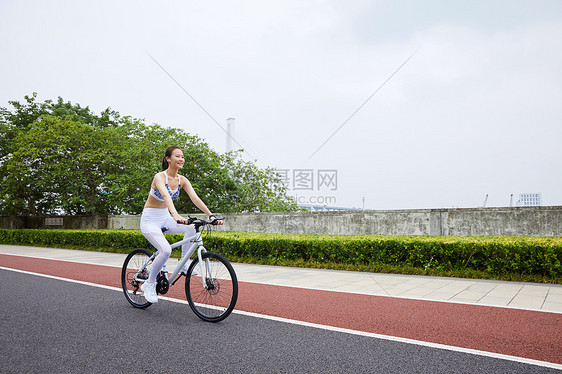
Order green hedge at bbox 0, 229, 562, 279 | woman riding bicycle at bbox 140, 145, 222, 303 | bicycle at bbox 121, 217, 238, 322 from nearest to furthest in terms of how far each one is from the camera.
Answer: bicycle at bbox 121, 217, 238, 322 → woman riding bicycle at bbox 140, 145, 222, 303 → green hedge at bbox 0, 229, 562, 279

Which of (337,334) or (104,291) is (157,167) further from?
(337,334)

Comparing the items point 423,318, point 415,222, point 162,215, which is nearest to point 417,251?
point 415,222

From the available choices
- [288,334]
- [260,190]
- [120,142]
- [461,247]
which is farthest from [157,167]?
[288,334]

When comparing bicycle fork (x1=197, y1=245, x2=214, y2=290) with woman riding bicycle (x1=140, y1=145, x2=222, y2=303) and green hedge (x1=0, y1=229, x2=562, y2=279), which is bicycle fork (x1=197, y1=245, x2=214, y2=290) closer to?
woman riding bicycle (x1=140, y1=145, x2=222, y2=303)

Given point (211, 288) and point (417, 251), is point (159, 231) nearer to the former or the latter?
point (211, 288)

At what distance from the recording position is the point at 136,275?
5.49 meters

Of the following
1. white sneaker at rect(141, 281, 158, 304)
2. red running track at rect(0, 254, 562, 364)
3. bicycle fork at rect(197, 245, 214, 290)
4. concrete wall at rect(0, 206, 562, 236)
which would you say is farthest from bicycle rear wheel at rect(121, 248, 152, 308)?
concrete wall at rect(0, 206, 562, 236)

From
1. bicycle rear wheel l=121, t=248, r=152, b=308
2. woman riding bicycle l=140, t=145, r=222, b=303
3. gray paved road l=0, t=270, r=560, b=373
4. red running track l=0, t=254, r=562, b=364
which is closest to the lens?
gray paved road l=0, t=270, r=560, b=373

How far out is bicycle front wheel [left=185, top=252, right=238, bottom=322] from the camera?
14.9ft

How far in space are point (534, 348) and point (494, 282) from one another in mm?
4160

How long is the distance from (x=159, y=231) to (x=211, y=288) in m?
1.03

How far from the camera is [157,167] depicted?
2047cm

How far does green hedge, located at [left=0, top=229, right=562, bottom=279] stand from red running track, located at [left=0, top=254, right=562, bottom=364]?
2.91m

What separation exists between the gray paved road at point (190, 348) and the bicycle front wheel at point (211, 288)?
0.49 ft
